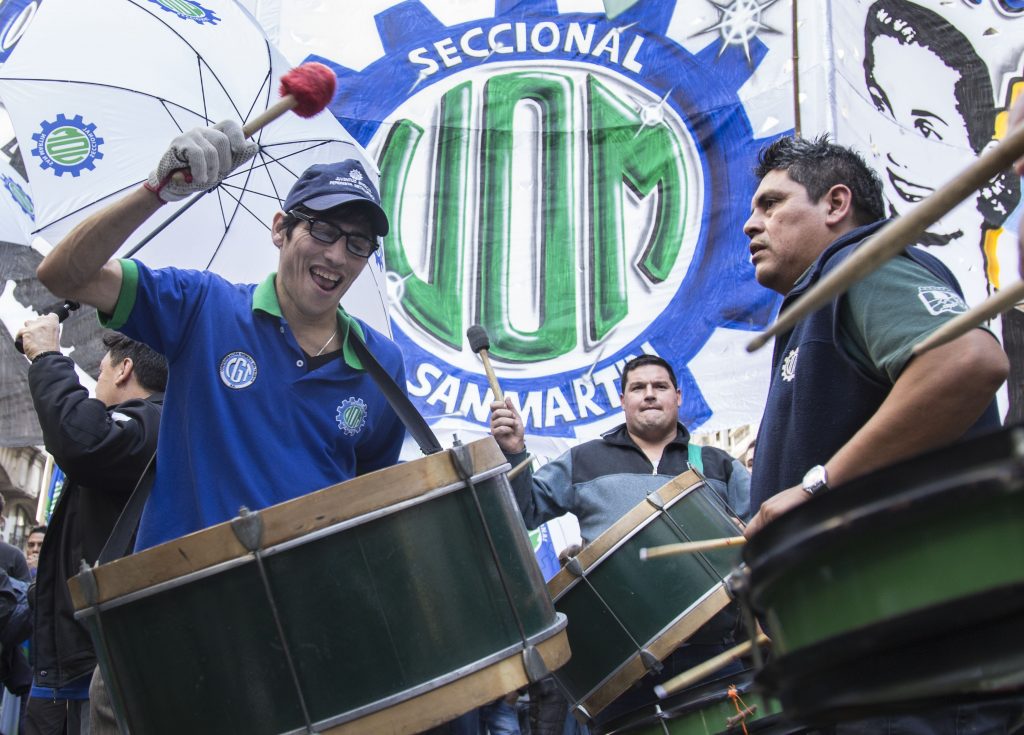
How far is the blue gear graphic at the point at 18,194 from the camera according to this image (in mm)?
5531

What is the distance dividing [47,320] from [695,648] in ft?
8.53

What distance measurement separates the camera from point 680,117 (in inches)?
254

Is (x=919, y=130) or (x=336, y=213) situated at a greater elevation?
(x=919, y=130)

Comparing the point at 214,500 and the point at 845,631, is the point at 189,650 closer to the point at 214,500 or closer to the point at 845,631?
the point at 214,500

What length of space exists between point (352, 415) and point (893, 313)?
141 centimetres

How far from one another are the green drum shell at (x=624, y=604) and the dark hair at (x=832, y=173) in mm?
1185

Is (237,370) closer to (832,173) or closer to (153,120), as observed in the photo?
(832,173)

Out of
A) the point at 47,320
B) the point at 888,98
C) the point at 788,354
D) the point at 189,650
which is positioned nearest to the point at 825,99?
the point at 888,98

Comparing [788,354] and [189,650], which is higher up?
[788,354]

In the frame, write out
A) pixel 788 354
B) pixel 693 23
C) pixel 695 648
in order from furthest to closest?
pixel 693 23, pixel 695 648, pixel 788 354

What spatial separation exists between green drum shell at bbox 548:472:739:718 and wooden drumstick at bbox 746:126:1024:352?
8.13 ft

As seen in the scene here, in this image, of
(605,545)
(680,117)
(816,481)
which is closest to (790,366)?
(816,481)

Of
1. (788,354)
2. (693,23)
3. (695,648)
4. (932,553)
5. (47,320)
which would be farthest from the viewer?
(693,23)

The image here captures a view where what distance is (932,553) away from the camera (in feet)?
3.74
